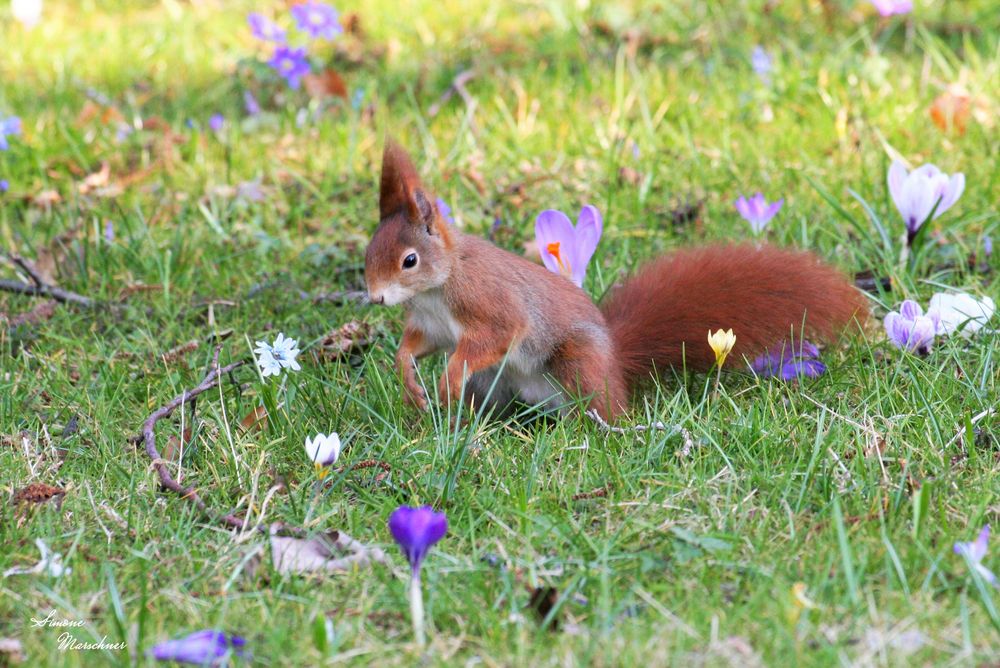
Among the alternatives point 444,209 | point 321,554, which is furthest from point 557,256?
point 321,554

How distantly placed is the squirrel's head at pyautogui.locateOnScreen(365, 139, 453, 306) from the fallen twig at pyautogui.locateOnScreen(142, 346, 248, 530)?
15.2 inches

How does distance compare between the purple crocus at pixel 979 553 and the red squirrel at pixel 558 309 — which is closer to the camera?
the purple crocus at pixel 979 553

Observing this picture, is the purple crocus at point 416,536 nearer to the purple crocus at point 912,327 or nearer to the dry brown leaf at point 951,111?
the purple crocus at point 912,327

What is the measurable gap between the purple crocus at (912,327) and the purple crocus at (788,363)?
0.16 m

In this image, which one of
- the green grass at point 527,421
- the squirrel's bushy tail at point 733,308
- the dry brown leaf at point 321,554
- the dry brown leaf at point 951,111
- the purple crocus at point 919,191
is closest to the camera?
the green grass at point 527,421

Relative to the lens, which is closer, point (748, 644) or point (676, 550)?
point (748, 644)

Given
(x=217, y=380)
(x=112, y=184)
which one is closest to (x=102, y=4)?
(x=112, y=184)

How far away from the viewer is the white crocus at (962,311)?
8.49 ft

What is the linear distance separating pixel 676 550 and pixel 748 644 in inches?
10.5

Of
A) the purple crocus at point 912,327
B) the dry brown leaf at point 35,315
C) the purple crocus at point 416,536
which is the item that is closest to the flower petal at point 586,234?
the purple crocus at point 912,327

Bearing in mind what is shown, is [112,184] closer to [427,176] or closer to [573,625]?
[427,176]

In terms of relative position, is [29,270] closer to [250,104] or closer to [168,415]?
→ [168,415]

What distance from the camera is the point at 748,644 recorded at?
1665 mm

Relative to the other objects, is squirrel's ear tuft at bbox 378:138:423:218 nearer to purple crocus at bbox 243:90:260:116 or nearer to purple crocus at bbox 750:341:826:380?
purple crocus at bbox 750:341:826:380
